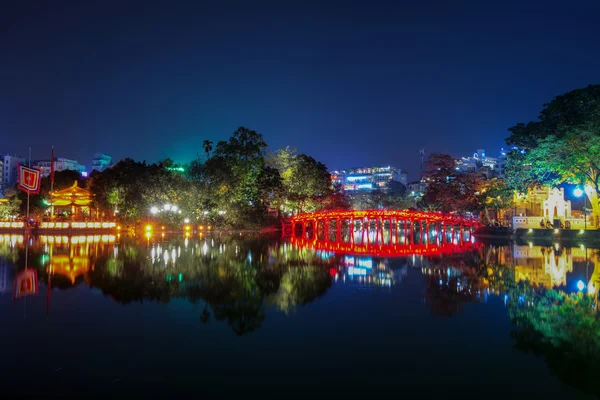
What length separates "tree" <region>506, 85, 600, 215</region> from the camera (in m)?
26.1

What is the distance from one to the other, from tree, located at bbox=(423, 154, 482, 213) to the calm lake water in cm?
2737

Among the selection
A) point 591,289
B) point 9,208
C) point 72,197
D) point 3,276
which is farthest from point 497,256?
point 9,208

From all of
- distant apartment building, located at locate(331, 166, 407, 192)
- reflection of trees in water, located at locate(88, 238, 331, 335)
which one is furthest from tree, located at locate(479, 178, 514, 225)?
distant apartment building, located at locate(331, 166, 407, 192)

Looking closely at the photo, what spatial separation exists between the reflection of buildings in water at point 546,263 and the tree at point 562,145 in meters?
5.69

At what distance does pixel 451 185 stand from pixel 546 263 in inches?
1000

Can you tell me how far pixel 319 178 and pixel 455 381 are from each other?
4191 cm

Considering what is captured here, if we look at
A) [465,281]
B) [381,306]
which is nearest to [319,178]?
[465,281]

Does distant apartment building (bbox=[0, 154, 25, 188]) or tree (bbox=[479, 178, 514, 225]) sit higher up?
distant apartment building (bbox=[0, 154, 25, 188])

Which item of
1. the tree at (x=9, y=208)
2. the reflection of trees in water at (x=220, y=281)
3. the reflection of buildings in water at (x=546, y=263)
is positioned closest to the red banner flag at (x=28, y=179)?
the tree at (x=9, y=208)

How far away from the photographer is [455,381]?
598cm

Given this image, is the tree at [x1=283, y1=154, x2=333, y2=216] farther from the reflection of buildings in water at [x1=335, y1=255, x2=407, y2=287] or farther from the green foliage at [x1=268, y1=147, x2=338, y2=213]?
the reflection of buildings in water at [x1=335, y1=255, x2=407, y2=287]

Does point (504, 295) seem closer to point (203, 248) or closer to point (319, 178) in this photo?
point (203, 248)

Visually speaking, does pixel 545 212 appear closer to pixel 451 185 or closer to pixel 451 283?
pixel 451 185

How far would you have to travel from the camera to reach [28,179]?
3453cm
